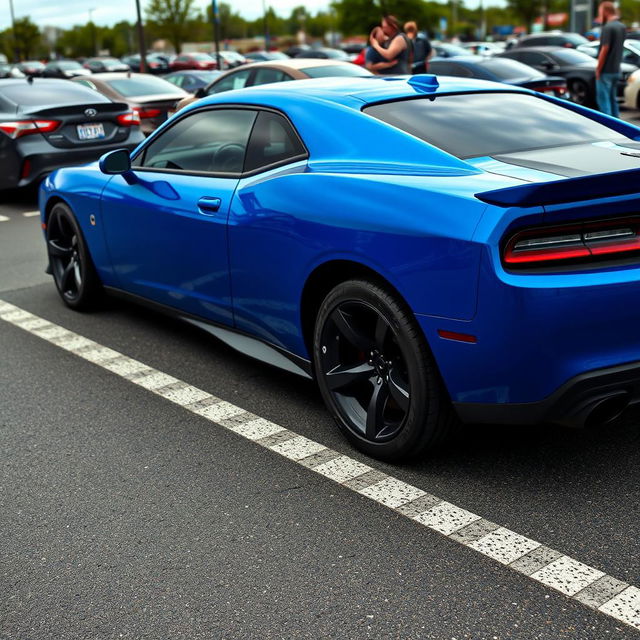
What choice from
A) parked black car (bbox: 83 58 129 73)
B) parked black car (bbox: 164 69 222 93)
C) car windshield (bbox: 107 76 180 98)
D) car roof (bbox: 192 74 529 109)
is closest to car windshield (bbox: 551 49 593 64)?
parked black car (bbox: 164 69 222 93)

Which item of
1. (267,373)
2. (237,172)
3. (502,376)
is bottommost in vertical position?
(267,373)

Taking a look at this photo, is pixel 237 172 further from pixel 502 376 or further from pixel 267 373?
pixel 502 376

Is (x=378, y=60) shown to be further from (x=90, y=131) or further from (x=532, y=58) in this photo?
(x=532, y=58)

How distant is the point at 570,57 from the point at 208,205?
1808 cm

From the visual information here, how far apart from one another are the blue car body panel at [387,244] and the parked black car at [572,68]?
52.3ft

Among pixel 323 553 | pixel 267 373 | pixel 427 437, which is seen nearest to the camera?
pixel 323 553

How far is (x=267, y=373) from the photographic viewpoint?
504cm

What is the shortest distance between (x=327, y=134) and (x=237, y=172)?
→ 1.98 ft

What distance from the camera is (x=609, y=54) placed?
1393 cm

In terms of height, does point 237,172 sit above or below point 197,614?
above

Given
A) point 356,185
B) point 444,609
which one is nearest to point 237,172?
point 356,185

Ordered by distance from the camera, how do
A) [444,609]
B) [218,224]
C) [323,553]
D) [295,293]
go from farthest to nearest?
[218,224] < [295,293] < [323,553] < [444,609]

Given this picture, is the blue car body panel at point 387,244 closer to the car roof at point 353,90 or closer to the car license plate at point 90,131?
the car roof at point 353,90

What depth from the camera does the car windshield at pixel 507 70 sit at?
16516mm
